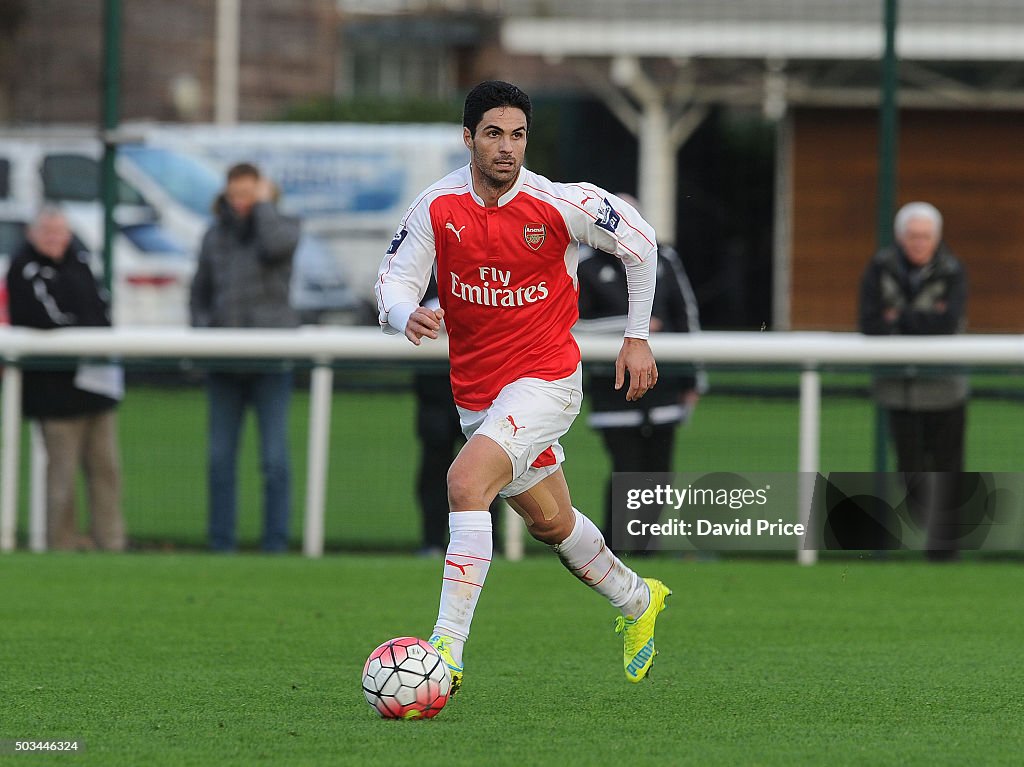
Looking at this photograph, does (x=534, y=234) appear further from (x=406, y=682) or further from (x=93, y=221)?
(x=93, y=221)

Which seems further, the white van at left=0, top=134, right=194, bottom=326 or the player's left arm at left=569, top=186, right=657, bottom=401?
the white van at left=0, top=134, right=194, bottom=326

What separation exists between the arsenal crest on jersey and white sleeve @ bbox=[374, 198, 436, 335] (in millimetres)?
315

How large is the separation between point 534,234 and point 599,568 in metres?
→ 1.19

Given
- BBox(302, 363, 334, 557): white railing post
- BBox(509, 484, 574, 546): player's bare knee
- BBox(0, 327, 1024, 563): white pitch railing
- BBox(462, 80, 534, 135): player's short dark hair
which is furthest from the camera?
BBox(302, 363, 334, 557): white railing post

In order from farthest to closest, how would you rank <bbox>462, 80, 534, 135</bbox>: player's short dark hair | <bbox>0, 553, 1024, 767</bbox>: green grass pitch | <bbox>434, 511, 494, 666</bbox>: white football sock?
1. <bbox>462, 80, 534, 135</bbox>: player's short dark hair
2. <bbox>434, 511, 494, 666</bbox>: white football sock
3. <bbox>0, 553, 1024, 767</bbox>: green grass pitch

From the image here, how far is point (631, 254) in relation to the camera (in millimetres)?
6211

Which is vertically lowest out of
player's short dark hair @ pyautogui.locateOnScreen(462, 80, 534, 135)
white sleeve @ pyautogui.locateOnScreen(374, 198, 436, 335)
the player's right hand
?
the player's right hand

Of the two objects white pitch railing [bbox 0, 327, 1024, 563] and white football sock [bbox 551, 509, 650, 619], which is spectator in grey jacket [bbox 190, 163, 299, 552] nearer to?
white pitch railing [bbox 0, 327, 1024, 563]

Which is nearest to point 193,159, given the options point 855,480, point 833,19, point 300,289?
point 300,289

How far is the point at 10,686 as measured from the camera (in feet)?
20.5

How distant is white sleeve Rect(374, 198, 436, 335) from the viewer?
6086 mm

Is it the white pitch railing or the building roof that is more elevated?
the building roof

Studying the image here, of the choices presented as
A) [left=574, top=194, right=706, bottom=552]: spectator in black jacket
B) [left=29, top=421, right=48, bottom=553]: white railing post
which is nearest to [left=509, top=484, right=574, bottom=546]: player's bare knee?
[left=574, top=194, right=706, bottom=552]: spectator in black jacket

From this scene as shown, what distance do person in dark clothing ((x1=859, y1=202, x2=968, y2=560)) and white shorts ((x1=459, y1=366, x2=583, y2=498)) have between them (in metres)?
4.27
